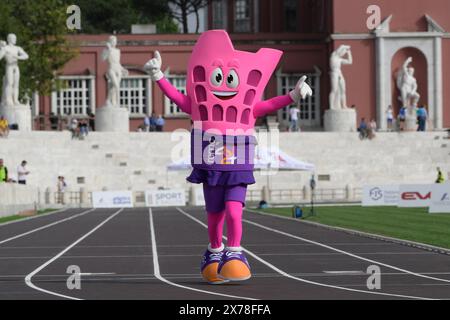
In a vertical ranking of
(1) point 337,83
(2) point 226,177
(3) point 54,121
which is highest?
(1) point 337,83

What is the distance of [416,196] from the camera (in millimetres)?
49188

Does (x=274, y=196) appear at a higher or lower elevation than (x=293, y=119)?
lower

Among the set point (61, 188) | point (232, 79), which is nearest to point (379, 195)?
point (61, 188)

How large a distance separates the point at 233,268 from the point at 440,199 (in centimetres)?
2784

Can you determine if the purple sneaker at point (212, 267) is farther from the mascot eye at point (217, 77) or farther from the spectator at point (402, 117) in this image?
the spectator at point (402, 117)

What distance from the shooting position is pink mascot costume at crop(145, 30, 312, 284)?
57.6ft

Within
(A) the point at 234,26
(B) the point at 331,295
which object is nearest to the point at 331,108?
(A) the point at 234,26

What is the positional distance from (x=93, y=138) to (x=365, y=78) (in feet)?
64.3

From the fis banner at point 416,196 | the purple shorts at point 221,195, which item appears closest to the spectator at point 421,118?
the fis banner at point 416,196

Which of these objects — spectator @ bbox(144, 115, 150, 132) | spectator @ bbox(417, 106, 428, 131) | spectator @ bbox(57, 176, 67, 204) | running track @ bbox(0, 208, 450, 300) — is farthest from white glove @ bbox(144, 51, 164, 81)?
spectator @ bbox(417, 106, 428, 131)

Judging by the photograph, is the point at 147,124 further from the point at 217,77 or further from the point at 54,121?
the point at 217,77

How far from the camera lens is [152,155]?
6900cm

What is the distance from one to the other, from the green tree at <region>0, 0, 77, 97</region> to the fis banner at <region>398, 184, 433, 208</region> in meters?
32.1
